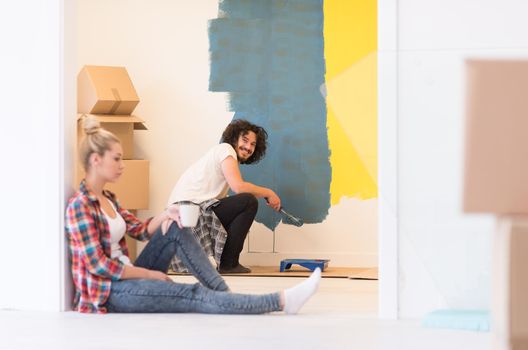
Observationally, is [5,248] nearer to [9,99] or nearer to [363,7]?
[9,99]

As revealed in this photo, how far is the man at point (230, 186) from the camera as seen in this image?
18.7 feet

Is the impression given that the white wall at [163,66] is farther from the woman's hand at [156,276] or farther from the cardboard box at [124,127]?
the woman's hand at [156,276]

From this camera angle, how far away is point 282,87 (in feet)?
21.0

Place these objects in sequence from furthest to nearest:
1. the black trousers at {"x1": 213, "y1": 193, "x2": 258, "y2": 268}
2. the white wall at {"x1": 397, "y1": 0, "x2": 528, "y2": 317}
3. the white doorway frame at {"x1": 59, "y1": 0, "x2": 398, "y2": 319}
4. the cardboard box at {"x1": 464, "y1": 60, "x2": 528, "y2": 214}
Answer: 1. the black trousers at {"x1": 213, "y1": 193, "x2": 258, "y2": 268}
2. the white doorway frame at {"x1": 59, "y1": 0, "x2": 398, "y2": 319}
3. the white wall at {"x1": 397, "y1": 0, "x2": 528, "y2": 317}
4. the cardboard box at {"x1": 464, "y1": 60, "x2": 528, "y2": 214}

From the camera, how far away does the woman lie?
12.1ft

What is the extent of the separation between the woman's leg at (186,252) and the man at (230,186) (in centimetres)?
181

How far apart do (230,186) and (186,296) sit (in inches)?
80.0

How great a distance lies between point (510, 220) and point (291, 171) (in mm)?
4746

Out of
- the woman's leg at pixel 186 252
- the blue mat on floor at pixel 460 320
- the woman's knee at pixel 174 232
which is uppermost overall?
the woman's knee at pixel 174 232

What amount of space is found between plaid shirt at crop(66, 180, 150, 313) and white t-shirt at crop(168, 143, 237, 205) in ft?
6.43

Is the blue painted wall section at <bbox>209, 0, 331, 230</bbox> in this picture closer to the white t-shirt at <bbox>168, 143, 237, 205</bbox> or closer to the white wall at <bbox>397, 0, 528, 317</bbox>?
the white t-shirt at <bbox>168, 143, 237, 205</bbox>

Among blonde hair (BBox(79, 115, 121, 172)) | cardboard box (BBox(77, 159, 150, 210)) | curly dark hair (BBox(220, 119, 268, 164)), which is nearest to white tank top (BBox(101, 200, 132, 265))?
blonde hair (BBox(79, 115, 121, 172))

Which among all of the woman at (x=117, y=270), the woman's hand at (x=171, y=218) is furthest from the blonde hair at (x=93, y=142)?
the woman's hand at (x=171, y=218)

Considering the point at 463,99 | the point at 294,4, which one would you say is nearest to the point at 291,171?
the point at 294,4
